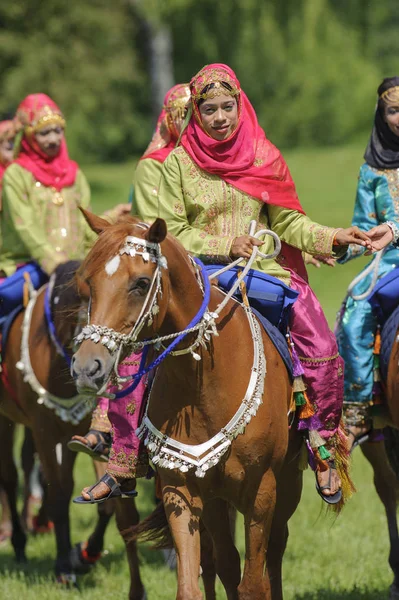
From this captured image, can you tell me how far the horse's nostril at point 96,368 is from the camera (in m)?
4.16

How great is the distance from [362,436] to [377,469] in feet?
1.83

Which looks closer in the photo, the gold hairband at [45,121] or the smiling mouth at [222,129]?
the smiling mouth at [222,129]

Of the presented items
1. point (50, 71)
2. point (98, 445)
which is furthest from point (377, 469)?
point (50, 71)

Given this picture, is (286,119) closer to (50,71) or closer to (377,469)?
(50,71)

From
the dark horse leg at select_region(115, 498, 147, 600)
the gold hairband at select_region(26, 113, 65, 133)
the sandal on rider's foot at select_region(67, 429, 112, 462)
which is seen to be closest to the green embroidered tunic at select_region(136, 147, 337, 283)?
the sandal on rider's foot at select_region(67, 429, 112, 462)

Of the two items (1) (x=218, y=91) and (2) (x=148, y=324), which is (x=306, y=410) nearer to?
(2) (x=148, y=324)

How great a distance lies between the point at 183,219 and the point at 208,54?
92.8ft

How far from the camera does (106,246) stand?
14.5ft

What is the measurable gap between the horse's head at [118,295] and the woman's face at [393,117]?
268 cm

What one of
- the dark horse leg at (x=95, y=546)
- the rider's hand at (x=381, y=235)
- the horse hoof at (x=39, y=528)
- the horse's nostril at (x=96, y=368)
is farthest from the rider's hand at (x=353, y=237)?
the horse hoof at (x=39, y=528)

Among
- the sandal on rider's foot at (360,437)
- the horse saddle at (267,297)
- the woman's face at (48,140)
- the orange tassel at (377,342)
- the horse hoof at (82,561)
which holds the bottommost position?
the horse hoof at (82,561)

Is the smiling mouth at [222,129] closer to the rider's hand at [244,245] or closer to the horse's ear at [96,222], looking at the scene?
the rider's hand at [244,245]

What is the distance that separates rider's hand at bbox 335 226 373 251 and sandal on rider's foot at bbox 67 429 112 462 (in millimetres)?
2221

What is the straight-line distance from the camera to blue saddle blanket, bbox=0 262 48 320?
7992mm
